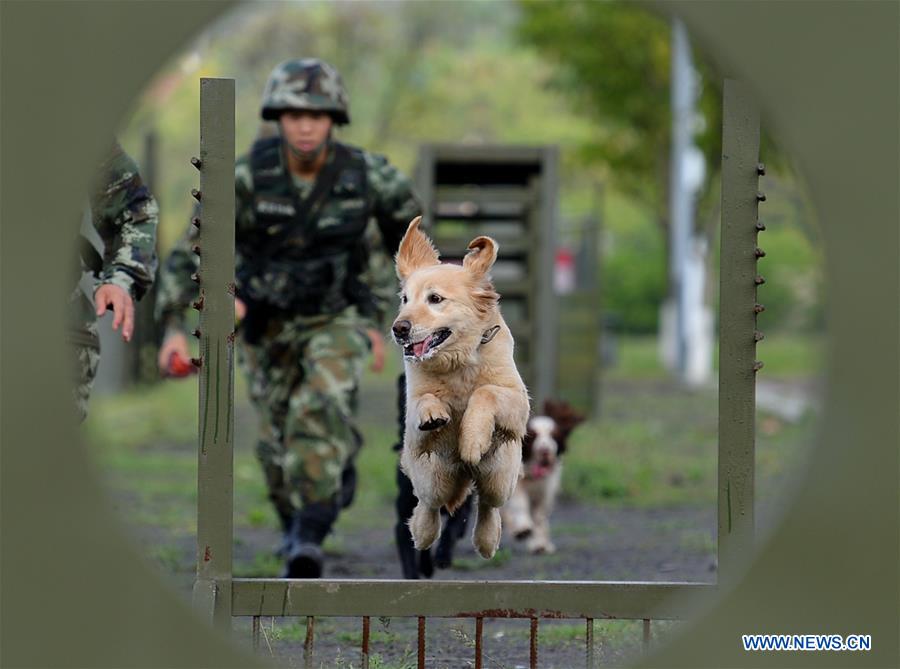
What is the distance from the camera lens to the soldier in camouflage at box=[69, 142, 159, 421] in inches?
226

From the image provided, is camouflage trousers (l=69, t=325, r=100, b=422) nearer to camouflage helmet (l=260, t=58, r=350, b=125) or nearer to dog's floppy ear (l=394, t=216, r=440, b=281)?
dog's floppy ear (l=394, t=216, r=440, b=281)

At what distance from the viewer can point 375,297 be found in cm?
761

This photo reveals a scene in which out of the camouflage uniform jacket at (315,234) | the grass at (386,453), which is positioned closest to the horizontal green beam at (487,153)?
the grass at (386,453)

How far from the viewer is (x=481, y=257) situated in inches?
195

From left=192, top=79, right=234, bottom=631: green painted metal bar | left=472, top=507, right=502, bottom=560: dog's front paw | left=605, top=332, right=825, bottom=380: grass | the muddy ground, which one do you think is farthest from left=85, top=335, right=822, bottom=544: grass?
left=605, top=332, right=825, bottom=380: grass

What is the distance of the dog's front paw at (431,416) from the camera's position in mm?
4797

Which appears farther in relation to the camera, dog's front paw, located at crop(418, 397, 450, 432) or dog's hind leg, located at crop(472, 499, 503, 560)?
dog's hind leg, located at crop(472, 499, 503, 560)

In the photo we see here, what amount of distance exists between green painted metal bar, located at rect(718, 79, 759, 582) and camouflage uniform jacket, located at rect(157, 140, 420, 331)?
225 cm

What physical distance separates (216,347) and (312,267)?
2146mm

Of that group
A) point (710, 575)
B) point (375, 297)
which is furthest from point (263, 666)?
point (710, 575)

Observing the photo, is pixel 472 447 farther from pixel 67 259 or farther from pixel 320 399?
pixel 320 399

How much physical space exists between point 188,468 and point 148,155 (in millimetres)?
7044

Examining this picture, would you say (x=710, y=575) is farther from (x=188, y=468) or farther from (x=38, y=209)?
(x=188, y=468)

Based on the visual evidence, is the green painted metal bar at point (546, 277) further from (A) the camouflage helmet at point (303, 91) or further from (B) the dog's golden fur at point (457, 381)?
(B) the dog's golden fur at point (457, 381)
